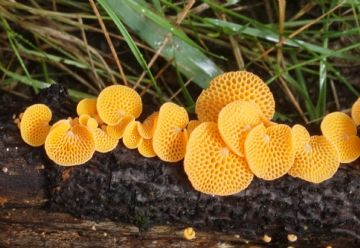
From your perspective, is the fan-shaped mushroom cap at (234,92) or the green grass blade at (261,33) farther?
the green grass blade at (261,33)

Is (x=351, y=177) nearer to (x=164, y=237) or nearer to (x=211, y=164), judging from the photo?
(x=211, y=164)

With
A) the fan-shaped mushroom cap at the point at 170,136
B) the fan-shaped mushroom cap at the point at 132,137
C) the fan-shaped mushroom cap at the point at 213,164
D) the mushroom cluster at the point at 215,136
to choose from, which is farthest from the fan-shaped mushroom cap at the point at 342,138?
the fan-shaped mushroom cap at the point at 132,137

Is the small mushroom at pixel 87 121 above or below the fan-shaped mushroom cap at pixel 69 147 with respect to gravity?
above

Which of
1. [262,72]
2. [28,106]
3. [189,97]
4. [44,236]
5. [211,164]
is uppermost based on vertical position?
[262,72]

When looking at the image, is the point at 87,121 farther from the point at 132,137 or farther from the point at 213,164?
the point at 213,164

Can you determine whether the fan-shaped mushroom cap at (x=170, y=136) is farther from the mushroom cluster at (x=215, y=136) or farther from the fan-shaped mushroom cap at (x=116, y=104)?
the fan-shaped mushroom cap at (x=116, y=104)

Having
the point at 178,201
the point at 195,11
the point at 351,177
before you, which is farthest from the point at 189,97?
the point at 351,177
